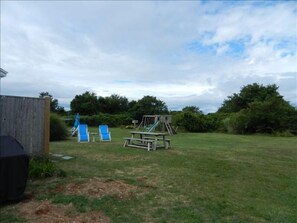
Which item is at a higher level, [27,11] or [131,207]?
[27,11]

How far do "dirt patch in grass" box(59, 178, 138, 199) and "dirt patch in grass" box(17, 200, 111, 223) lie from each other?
1.99 ft

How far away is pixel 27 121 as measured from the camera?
21.3 ft

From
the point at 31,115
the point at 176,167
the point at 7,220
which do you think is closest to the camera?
the point at 7,220

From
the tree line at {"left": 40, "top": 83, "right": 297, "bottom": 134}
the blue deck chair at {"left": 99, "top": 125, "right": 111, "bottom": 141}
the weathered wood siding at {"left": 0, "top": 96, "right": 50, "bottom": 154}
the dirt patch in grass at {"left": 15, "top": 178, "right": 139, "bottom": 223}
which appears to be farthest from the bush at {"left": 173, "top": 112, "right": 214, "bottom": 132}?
the dirt patch in grass at {"left": 15, "top": 178, "right": 139, "bottom": 223}

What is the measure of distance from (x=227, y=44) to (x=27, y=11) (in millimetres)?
9538

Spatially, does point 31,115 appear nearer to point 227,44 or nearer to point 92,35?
point 92,35

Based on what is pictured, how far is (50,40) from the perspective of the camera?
15.4 meters

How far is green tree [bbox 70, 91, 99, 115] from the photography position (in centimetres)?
4312

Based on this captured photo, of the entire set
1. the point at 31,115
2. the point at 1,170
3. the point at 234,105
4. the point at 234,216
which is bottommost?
the point at 234,216

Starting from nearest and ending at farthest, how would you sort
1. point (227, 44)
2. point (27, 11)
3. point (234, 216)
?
point (234, 216)
point (27, 11)
point (227, 44)

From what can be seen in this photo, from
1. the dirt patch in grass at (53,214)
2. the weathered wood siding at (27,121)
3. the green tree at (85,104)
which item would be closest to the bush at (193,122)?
the weathered wood siding at (27,121)

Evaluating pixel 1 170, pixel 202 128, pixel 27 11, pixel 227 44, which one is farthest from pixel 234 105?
pixel 1 170

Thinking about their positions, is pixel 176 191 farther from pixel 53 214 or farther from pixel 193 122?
pixel 193 122

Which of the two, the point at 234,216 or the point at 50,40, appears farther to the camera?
the point at 50,40
